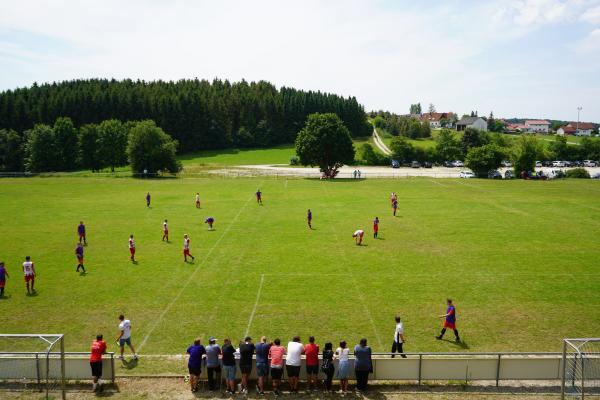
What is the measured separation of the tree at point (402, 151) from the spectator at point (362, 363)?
92907 millimetres

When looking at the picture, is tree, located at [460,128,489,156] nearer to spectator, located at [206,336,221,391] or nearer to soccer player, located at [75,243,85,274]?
soccer player, located at [75,243,85,274]

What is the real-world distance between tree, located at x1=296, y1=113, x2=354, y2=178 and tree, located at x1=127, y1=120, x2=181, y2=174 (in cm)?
2081

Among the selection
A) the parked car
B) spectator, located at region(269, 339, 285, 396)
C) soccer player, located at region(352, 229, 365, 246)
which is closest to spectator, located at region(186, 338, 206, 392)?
spectator, located at region(269, 339, 285, 396)

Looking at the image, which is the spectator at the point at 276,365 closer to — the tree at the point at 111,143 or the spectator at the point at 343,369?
the spectator at the point at 343,369

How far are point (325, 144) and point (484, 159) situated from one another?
24.6 meters

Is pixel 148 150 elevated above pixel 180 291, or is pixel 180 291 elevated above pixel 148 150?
pixel 148 150

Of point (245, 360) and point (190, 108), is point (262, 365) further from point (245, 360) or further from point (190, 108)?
point (190, 108)

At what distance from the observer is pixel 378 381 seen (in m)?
12.8

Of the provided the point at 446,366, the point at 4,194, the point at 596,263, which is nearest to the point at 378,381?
the point at 446,366

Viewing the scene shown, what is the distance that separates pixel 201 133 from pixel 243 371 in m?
107

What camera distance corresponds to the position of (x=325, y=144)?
68125mm

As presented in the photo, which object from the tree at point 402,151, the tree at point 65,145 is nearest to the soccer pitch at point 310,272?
the tree at point 65,145

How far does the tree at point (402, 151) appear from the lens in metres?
102

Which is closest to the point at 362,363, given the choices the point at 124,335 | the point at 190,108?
the point at 124,335
